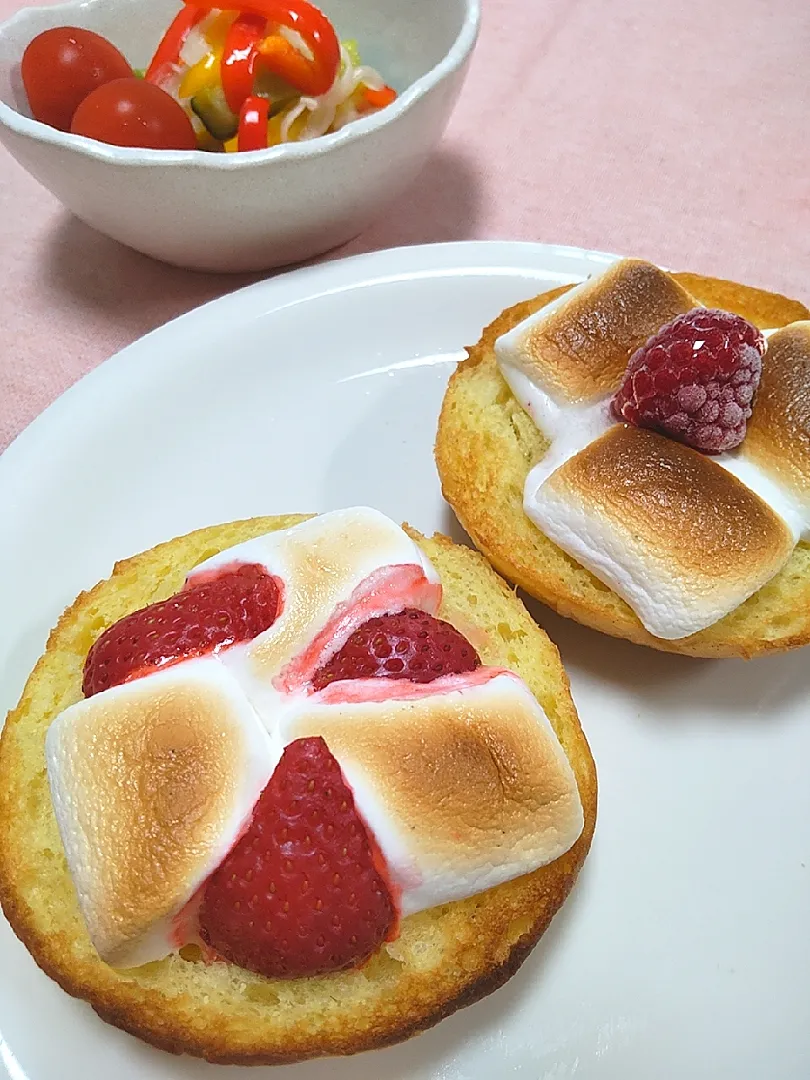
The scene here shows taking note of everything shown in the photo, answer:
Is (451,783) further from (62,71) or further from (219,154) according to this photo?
(62,71)

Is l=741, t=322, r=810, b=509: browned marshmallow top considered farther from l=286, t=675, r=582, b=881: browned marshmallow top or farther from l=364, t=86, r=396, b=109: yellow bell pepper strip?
l=364, t=86, r=396, b=109: yellow bell pepper strip

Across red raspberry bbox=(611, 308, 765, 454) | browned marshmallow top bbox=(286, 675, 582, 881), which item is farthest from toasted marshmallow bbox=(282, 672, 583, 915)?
red raspberry bbox=(611, 308, 765, 454)

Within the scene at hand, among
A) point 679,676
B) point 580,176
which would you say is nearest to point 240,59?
point 580,176

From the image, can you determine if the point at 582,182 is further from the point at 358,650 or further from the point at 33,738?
the point at 33,738

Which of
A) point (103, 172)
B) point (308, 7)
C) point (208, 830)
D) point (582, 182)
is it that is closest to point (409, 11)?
point (308, 7)

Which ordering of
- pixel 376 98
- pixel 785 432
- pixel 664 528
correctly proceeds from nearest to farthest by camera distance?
pixel 664 528, pixel 785 432, pixel 376 98

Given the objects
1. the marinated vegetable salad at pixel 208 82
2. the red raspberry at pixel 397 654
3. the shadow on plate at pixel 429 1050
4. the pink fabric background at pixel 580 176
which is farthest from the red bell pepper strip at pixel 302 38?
the shadow on plate at pixel 429 1050
